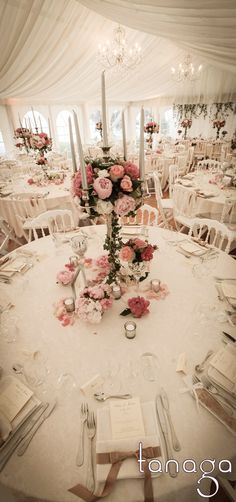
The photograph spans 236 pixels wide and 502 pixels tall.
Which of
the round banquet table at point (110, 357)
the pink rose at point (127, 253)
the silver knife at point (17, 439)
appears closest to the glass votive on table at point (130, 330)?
the round banquet table at point (110, 357)

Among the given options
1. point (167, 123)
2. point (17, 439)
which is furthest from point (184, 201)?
point (167, 123)

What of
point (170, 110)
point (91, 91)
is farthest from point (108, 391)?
point (170, 110)

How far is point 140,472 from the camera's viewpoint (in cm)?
84

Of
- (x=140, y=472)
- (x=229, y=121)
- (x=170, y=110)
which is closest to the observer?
(x=140, y=472)

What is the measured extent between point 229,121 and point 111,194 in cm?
1203

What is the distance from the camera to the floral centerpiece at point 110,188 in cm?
131

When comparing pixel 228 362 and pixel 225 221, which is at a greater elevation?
pixel 228 362

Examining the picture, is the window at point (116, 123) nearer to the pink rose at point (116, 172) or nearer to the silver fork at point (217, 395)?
the pink rose at point (116, 172)

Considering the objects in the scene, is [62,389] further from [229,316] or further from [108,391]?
[229,316]

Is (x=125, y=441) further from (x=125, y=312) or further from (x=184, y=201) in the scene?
(x=184, y=201)

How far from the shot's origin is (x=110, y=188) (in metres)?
1.31

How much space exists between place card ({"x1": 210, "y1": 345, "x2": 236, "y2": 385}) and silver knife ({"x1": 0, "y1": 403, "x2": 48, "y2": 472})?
0.78 meters

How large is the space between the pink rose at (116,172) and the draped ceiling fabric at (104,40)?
4.11 ft

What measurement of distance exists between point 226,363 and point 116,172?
3.52 ft
